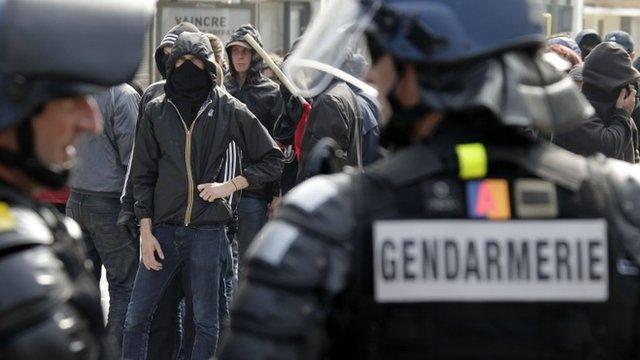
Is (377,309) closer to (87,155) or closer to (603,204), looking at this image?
(603,204)

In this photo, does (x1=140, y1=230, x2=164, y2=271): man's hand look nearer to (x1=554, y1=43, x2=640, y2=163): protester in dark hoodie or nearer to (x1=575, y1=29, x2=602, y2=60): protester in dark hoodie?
(x1=554, y1=43, x2=640, y2=163): protester in dark hoodie

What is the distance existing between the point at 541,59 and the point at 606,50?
4.52 metres

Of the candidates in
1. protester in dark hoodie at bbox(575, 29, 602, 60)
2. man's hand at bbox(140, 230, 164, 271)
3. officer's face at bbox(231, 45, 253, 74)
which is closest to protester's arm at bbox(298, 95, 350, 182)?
man's hand at bbox(140, 230, 164, 271)

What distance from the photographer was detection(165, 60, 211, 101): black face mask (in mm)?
7059

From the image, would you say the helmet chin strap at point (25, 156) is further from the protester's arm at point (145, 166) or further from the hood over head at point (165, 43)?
the hood over head at point (165, 43)

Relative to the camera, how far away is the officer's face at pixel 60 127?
112 inches

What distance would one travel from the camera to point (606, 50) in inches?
289

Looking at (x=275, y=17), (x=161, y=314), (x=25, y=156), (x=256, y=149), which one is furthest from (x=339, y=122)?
(x=275, y=17)

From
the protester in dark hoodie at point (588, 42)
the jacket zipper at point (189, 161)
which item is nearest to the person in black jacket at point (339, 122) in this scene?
the jacket zipper at point (189, 161)

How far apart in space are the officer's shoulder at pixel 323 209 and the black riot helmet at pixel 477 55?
22 centimetres

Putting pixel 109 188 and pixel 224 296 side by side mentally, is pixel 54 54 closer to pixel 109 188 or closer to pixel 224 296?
pixel 224 296

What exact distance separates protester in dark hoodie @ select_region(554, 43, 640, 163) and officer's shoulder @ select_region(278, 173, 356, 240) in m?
4.56

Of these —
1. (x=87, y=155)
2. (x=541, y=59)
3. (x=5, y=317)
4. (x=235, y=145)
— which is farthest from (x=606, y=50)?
(x=5, y=317)

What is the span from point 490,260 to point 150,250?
4.49 meters
